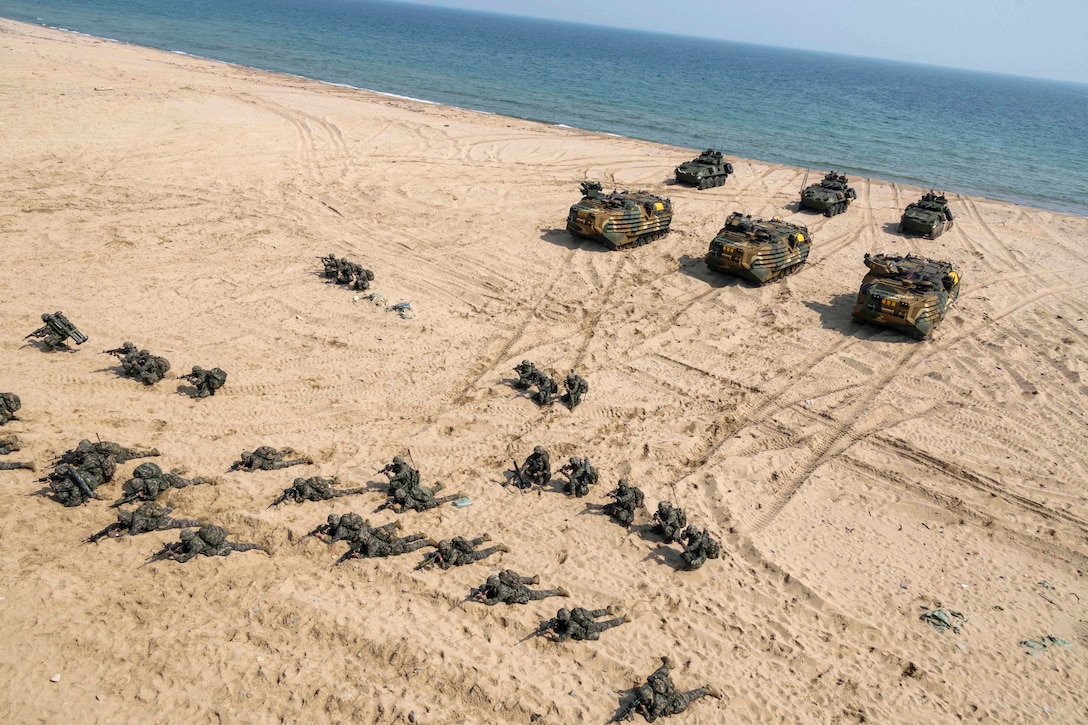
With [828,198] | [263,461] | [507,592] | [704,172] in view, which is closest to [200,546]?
[263,461]

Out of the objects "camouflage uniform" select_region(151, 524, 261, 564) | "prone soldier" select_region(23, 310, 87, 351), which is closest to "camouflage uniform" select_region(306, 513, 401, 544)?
"camouflage uniform" select_region(151, 524, 261, 564)

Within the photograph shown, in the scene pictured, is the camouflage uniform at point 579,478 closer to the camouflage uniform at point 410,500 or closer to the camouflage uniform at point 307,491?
the camouflage uniform at point 410,500

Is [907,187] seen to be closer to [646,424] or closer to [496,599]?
[646,424]

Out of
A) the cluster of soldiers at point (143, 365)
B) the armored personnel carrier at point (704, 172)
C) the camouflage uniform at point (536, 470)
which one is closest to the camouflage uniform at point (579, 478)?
the camouflage uniform at point (536, 470)

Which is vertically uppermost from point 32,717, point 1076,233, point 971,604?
point 1076,233

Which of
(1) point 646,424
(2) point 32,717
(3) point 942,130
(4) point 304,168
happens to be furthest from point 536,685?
(3) point 942,130

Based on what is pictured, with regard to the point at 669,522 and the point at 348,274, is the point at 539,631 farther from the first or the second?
the point at 348,274
